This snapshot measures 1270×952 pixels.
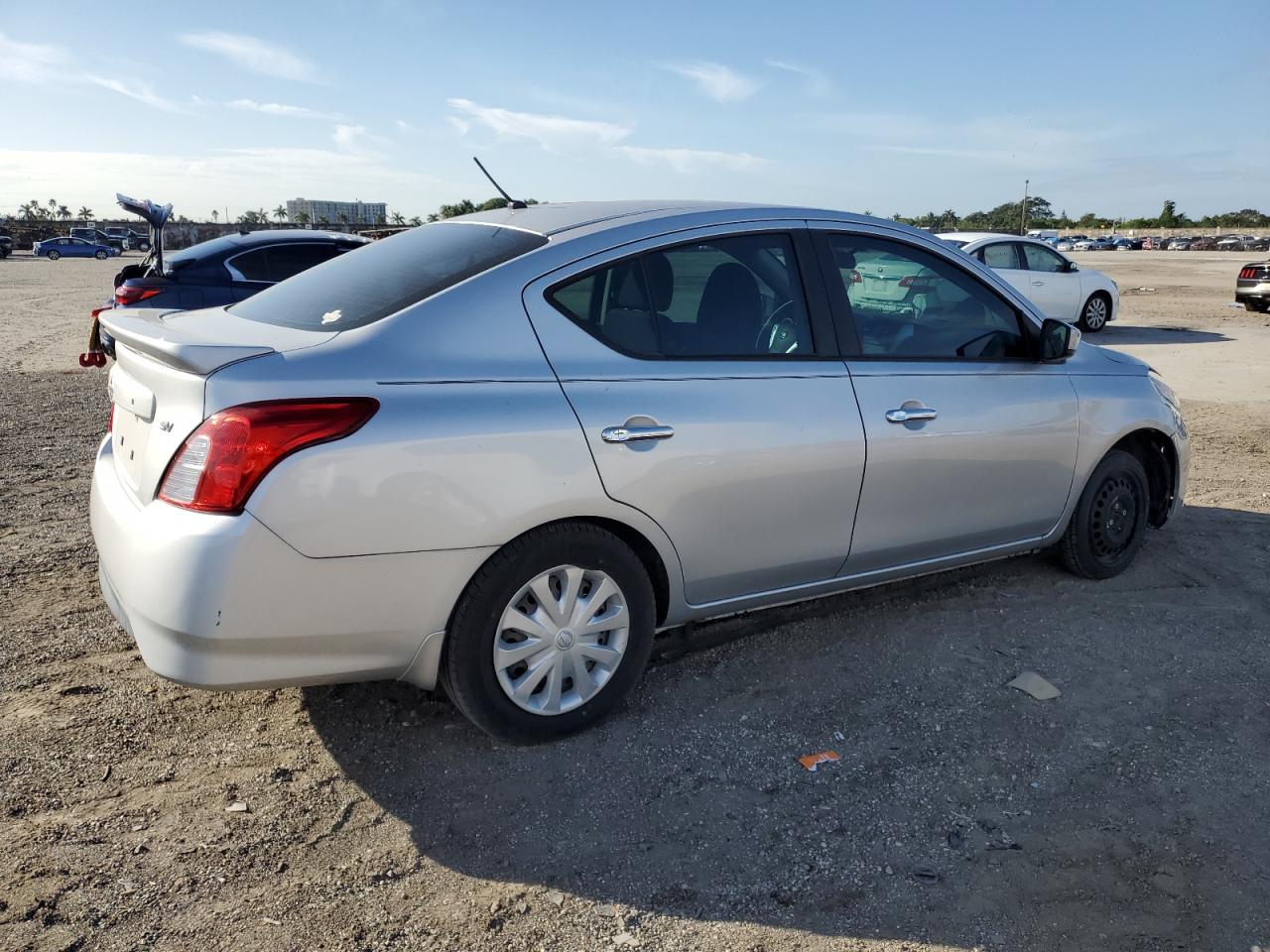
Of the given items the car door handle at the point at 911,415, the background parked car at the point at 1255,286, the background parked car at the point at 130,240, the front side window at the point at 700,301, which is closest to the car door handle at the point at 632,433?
the front side window at the point at 700,301

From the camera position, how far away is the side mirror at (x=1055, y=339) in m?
4.36

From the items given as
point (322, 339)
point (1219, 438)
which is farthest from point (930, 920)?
point (1219, 438)

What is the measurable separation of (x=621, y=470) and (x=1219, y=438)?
7015 millimetres

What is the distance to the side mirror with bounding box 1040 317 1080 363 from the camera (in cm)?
436

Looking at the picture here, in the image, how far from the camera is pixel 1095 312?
16.7 m

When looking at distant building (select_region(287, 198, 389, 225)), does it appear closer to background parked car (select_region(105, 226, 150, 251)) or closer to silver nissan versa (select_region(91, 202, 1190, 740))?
background parked car (select_region(105, 226, 150, 251))

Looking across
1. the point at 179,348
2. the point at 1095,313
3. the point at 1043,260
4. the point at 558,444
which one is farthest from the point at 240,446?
the point at 1095,313

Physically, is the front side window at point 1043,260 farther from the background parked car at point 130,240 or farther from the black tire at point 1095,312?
the background parked car at point 130,240

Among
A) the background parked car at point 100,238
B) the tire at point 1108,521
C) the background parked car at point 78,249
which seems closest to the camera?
the tire at point 1108,521

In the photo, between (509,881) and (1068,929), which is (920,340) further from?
(509,881)

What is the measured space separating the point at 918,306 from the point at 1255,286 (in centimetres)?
1966

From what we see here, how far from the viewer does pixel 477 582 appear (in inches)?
120

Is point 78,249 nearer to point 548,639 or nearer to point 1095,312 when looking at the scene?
point 1095,312

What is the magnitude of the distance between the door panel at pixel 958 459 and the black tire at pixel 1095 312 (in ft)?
43.7
